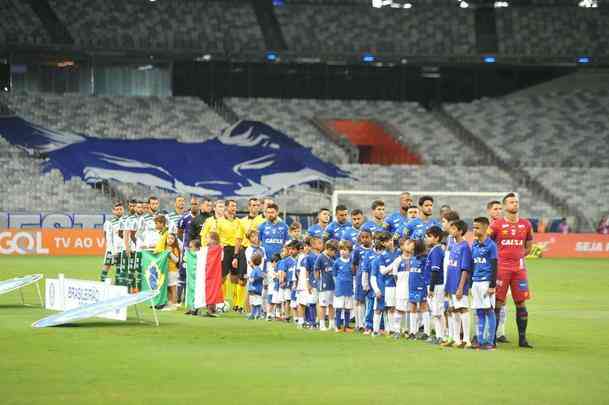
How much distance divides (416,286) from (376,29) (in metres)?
47.3

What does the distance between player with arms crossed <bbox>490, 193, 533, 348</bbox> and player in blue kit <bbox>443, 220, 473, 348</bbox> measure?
828 mm

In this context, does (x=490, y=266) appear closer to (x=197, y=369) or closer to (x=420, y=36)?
(x=197, y=369)

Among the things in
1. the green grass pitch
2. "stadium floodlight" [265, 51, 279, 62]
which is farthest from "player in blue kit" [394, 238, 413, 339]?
"stadium floodlight" [265, 51, 279, 62]

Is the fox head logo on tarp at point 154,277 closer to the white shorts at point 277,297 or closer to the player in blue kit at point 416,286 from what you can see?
the white shorts at point 277,297

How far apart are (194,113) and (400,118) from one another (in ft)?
37.7

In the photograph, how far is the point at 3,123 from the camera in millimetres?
55125

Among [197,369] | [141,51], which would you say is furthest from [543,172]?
[197,369]

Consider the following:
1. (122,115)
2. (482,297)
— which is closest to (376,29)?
(122,115)

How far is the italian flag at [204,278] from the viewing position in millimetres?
22247

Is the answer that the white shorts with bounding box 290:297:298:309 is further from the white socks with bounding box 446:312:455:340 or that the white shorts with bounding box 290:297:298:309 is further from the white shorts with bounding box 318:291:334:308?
the white socks with bounding box 446:312:455:340

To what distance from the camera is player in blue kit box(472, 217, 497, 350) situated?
16.7m

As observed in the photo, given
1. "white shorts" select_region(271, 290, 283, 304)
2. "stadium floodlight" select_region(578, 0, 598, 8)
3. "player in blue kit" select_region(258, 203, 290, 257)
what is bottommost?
"white shorts" select_region(271, 290, 283, 304)

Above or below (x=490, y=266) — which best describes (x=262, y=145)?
above

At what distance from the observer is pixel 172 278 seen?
23734 millimetres
